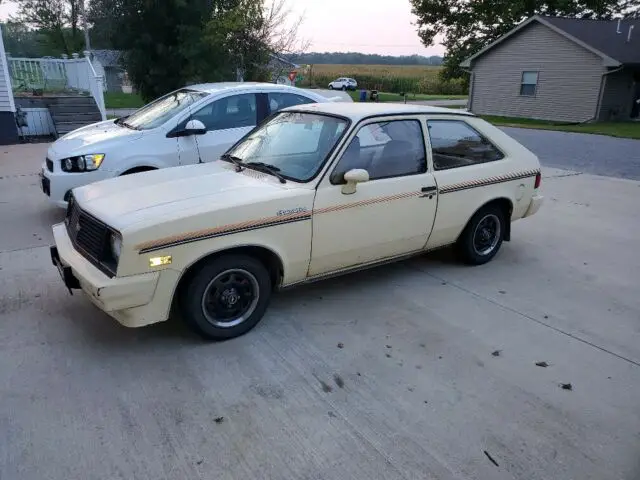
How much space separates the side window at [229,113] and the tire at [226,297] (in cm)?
365

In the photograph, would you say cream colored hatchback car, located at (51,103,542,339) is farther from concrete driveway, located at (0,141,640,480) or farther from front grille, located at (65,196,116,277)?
concrete driveway, located at (0,141,640,480)

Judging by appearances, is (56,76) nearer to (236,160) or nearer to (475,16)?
(236,160)

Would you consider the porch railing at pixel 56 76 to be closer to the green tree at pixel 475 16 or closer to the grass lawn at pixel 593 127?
the grass lawn at pixel 593 127

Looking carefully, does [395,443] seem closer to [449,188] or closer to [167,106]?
[449,188]

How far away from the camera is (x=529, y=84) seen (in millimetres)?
25172

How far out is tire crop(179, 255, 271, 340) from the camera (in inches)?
137

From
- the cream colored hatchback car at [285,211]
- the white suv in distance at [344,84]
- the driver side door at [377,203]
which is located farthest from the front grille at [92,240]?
the white suv in distance at [344,84]

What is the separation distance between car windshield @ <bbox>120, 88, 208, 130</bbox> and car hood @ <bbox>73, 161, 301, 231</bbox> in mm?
2544

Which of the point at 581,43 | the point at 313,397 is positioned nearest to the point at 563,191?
the point at 313,397

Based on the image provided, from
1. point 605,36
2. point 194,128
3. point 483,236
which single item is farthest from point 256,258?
point 605,36

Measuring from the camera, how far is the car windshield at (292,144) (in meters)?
4.04

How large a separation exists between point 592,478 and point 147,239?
110 inches

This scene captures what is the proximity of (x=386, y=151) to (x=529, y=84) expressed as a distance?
79.2 ft

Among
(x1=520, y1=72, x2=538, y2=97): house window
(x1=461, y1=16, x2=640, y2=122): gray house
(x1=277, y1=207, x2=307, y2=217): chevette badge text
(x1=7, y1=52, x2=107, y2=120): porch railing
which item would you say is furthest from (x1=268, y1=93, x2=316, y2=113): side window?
(x1=520, y1=72, x2=538, y2=97): house window
